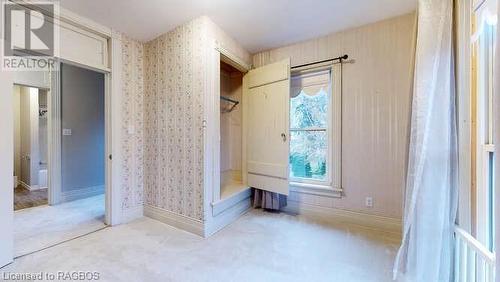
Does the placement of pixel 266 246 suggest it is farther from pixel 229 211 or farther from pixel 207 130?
pixel 207 130

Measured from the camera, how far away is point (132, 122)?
2824 millimetres

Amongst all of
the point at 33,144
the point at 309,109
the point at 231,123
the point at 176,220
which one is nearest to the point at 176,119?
the point at 176,220

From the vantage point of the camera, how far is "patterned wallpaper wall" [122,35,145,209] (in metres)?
2.74

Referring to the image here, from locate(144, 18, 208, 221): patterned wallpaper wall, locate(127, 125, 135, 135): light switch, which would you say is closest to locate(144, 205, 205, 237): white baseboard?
locate(144, 18, 208, 221): patterned wallpaper wall

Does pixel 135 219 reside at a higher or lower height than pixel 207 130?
lower

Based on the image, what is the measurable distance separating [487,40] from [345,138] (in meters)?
1.63

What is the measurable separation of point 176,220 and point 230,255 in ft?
3.06

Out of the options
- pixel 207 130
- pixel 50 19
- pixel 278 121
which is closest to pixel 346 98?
pixel 278 121

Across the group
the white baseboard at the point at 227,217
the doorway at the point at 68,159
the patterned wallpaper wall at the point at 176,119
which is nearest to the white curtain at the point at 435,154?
the white baseboard at the point at 227,217

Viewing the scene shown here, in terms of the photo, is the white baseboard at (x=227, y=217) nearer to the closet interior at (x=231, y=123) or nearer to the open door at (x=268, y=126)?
the open door at (x=268, y=126)

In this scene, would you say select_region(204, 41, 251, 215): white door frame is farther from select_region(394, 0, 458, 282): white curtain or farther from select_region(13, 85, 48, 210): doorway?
select_region(13, 85, 48, 210): doorway

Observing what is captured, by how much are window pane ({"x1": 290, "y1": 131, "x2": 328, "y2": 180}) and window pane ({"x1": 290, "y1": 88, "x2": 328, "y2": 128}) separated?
0.13 meters

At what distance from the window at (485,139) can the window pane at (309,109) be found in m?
1.72

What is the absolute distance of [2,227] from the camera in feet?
5.70
